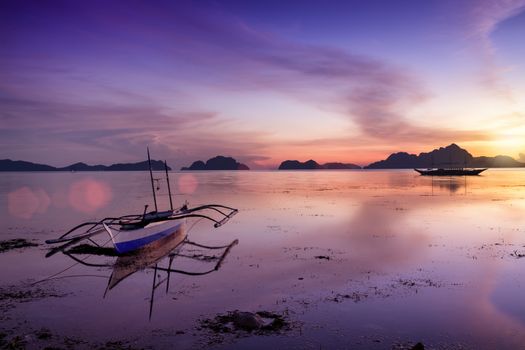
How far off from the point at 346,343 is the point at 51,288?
12.9m

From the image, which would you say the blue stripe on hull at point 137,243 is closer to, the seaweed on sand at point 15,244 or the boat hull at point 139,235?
the boat hull at point 139,235

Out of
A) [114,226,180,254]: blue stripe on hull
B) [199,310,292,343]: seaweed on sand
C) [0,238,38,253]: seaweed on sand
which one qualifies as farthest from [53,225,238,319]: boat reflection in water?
[0,238,38,253]: seaweed on sand

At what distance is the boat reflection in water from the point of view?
Result: 18391mm

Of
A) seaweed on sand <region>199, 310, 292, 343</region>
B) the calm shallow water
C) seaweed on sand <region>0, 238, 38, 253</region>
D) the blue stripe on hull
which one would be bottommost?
the calm shallow water

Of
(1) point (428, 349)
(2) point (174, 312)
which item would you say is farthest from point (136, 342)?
(1) point (428, 349)

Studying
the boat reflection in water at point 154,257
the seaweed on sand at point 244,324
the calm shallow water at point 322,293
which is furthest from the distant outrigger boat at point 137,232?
the seaweed on sand at point 244,324

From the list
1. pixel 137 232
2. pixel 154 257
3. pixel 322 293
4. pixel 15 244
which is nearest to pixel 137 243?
pixel 154 257

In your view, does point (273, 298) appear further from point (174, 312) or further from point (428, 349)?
point (428, 349)

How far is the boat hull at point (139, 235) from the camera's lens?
21.5 m

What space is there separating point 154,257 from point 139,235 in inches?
83.3

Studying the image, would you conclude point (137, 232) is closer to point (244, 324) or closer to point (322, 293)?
point (322, 293)

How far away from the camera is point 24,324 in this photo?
12.2 meters

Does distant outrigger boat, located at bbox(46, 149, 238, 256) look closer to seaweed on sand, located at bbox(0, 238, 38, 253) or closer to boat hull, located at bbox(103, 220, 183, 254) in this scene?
boat hull, located at bbox(103, 220, 183, 254)

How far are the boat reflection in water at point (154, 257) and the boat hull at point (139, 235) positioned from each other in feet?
0.97
